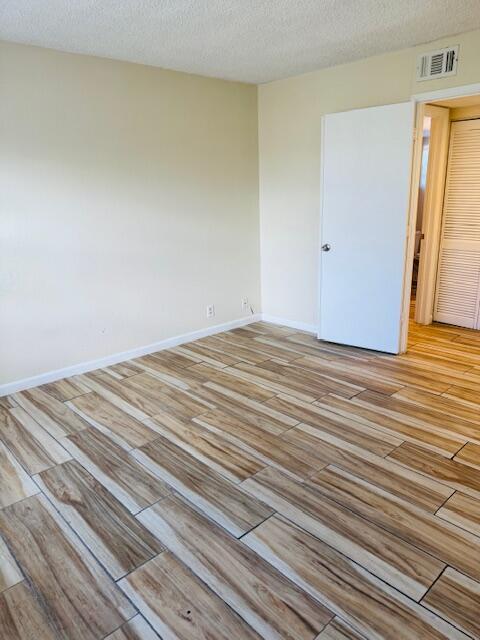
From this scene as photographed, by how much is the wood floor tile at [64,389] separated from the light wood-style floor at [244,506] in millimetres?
21

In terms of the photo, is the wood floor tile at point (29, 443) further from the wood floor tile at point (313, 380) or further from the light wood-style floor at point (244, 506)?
the wood floor tile at point (313, 380)

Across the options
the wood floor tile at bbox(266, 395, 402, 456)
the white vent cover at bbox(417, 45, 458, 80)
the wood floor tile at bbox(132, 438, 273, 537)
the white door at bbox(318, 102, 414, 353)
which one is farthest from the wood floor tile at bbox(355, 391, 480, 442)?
the white vent cover at bbox(417, 45, 458, 80)

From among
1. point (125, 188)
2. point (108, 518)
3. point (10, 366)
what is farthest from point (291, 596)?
point (125, 188)

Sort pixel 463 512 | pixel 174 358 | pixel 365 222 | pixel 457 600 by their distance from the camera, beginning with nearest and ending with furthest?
pixel 457 600
pixel 463 512
pixel 365 222
pixel 174 358

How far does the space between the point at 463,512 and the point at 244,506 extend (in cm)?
103

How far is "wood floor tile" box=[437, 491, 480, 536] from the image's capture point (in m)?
2.03

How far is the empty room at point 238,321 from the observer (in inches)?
70.6

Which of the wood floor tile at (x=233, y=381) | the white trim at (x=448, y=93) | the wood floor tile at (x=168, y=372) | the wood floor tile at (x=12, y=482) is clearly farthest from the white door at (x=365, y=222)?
the wood floor tile at (x=12, y=482)

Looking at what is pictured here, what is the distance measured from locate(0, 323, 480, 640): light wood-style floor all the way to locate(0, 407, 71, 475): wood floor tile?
13 mm

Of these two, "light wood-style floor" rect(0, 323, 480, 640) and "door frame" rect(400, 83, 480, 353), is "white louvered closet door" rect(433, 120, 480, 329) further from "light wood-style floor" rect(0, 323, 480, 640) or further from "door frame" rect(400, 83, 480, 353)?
"light wood-style floor" rect(0, 323, 480, 640)

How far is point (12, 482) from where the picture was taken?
2.43m

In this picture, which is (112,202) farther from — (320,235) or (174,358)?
(320,235)

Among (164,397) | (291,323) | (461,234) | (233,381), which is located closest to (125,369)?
(164,397)

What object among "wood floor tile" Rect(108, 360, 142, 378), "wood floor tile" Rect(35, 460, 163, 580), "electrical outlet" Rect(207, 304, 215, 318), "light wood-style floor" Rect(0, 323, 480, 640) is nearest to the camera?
"light wood-style floor" Rect(0, 323, 480, 640)
